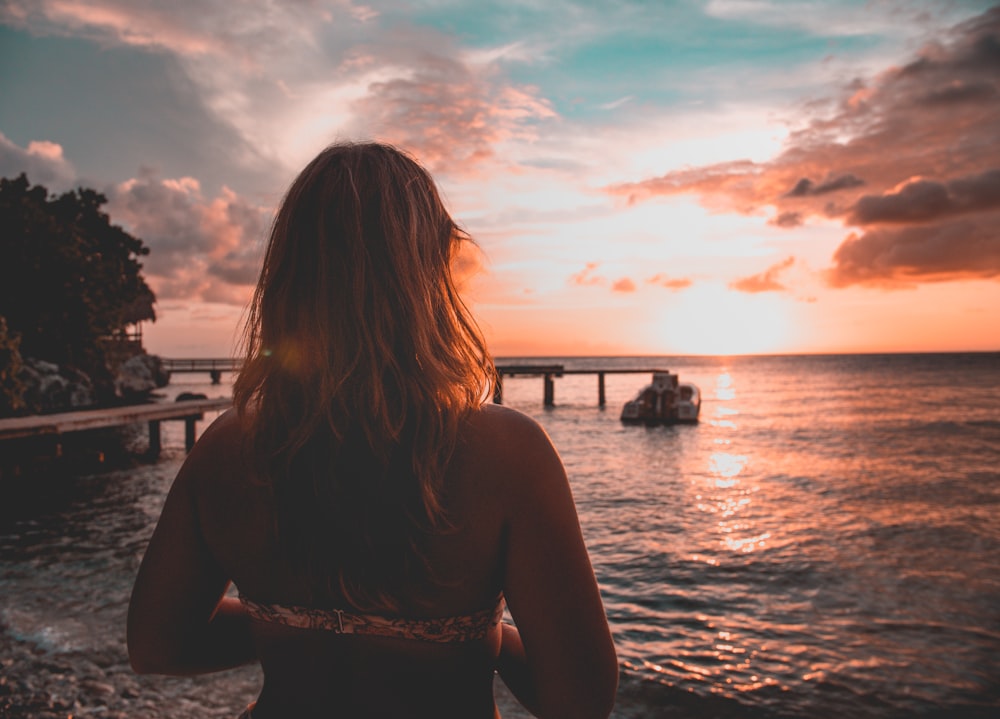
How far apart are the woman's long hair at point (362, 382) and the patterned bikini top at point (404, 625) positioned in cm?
4

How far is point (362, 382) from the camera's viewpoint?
113 cm

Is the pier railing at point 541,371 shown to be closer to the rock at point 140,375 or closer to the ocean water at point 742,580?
the rock at point 140,375

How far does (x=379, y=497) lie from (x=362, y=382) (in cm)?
21

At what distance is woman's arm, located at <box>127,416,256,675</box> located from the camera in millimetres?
1239

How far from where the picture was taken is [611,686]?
120 centimetres

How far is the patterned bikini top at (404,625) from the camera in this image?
117cm

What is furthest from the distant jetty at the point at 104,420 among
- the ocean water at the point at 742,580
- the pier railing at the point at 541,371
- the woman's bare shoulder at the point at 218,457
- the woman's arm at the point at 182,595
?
the pier railing at the point at 541,371

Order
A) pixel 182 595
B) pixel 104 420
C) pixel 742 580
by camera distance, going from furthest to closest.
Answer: pixel 104 420
pixel 742 580
pixel 182 595

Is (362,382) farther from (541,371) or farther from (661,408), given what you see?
(541,371)

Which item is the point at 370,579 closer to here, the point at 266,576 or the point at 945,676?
the point at 266,576

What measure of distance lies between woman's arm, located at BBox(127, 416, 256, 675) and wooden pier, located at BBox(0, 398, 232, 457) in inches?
268

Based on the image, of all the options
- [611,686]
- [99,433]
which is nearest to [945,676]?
[611,686]

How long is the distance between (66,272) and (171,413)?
13.8 m

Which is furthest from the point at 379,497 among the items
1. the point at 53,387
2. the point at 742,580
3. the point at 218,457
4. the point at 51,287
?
the point at 51,287
